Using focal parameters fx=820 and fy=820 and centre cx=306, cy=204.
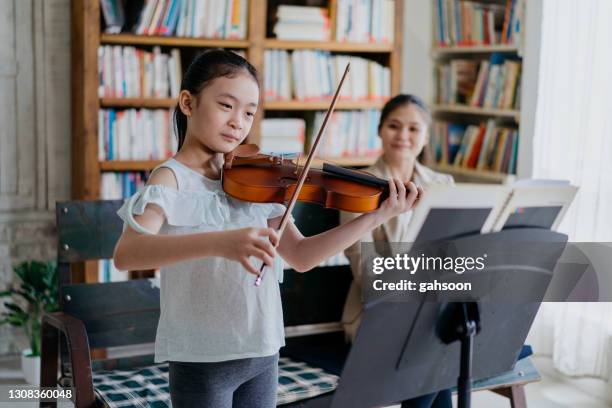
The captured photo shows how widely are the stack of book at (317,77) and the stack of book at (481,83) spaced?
18.7 inches

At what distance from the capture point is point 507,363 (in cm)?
175

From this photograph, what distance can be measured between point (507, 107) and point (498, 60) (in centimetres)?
27

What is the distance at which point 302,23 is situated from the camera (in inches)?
149

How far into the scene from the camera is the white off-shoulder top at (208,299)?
4.95 ft

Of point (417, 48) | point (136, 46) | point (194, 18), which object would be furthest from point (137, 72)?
point (417, 48)

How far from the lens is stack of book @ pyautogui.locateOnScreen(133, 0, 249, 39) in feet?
11.4

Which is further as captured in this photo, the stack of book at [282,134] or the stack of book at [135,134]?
the stack of book at [282,134]

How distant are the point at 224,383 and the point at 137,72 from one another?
7.40 feet

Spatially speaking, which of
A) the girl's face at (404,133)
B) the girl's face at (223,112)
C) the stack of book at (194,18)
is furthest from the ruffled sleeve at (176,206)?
the stack of book at (194,18)

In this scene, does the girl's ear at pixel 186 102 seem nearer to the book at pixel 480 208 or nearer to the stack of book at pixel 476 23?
the book at pixel 480 208

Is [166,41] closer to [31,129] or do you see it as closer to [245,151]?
[31,129]

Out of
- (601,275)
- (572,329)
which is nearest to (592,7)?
(572,329)

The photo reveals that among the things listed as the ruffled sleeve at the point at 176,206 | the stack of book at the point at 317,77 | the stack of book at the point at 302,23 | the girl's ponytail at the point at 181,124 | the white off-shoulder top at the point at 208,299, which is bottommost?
the white off-shoulder top at the point at 208,299

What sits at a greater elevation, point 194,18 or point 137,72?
point 194,18
